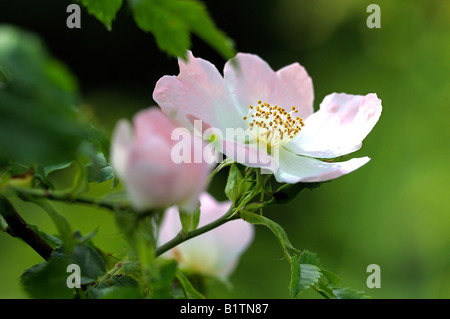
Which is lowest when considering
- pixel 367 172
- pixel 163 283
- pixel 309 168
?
pixel 163 283

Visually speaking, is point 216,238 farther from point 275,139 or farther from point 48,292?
point 48,292

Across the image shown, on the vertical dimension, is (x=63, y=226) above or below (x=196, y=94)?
below

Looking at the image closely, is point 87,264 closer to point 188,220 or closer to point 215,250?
point 188,220

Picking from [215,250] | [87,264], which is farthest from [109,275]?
[215,250]

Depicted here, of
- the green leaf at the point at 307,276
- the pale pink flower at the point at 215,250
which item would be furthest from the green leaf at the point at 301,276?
the pale pink flower at the point at 215,250

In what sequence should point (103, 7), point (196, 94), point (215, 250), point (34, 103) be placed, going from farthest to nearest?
point (215, 250), point (196, 94), point (103, 7), point (34, 103)

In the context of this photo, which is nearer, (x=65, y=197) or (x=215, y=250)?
(x=65, y=197)

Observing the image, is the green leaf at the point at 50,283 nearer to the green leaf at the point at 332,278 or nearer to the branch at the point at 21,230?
the branch at the point at 21,230
